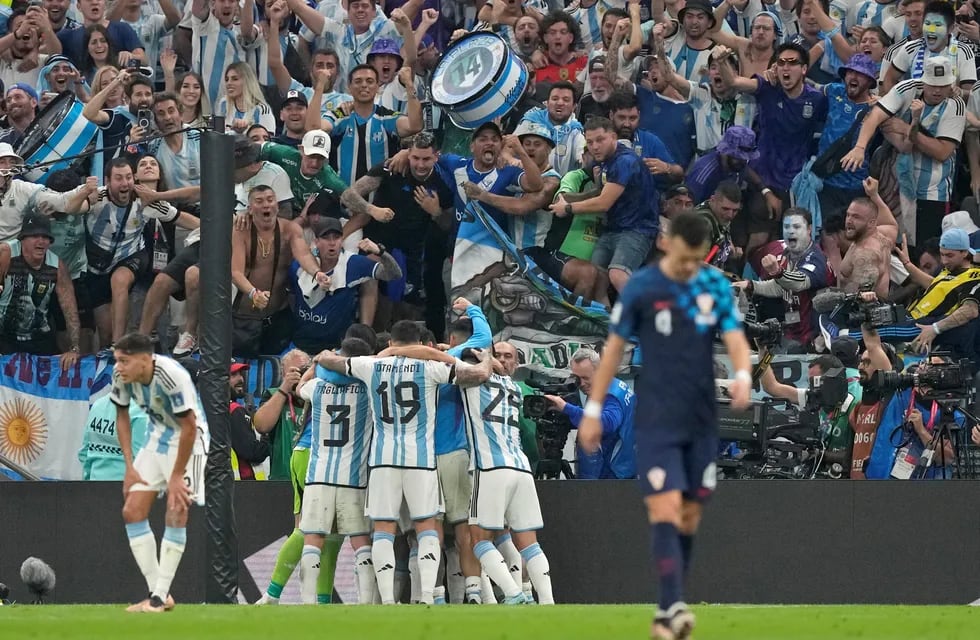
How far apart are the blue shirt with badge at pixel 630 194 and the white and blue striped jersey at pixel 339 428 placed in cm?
340

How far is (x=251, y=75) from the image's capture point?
18.0 metres

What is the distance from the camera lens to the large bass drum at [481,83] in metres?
16.6

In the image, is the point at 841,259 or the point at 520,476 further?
the point at 841,259

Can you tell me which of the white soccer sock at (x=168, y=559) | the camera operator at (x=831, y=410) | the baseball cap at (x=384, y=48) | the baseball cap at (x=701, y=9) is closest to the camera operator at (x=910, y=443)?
the camera operator at (x=831, y=410)

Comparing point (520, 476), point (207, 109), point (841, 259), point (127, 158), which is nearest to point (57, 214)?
point (127, 158)

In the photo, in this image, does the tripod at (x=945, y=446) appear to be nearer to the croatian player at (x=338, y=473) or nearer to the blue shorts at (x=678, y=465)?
the croatian player at (x=338, y=473)

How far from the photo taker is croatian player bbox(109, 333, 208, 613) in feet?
37.3

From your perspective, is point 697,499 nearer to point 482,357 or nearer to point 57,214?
point 482,357

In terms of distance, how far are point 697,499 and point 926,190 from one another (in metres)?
9.32

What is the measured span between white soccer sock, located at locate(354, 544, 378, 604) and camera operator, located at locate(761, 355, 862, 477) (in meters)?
3.86

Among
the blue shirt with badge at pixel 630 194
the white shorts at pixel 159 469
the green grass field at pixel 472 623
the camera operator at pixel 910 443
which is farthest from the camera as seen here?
the blue shirt with badge at pixel 630 194

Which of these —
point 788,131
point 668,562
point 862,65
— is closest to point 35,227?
point 788,131

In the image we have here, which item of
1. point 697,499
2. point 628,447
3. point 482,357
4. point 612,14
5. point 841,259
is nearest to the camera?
point 697,499

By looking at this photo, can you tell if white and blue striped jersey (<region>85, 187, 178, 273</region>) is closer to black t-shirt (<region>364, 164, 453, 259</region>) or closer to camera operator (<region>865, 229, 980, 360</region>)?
black t-shirt (<region>364, 164, 453, 259</region>)
